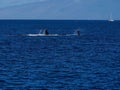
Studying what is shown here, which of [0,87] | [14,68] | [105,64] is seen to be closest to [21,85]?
[0,87]

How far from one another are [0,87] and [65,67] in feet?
53.6

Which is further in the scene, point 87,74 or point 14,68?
point 14,68

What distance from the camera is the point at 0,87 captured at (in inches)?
2036

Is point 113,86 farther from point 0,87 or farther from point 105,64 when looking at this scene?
point 105,64

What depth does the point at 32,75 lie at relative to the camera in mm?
60000

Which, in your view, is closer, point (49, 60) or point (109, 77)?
point (109, 77)

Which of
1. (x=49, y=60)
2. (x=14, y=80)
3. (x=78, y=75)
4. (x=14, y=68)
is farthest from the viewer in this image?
(x=49, y=60)

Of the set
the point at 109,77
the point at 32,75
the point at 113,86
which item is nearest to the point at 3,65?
the point at 32,75

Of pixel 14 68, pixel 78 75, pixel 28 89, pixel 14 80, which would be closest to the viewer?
pixel 28 89

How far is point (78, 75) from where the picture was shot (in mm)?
59969

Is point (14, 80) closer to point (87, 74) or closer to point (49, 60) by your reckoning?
point (87, 74)

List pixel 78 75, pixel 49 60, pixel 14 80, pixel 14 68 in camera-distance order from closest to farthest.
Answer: pixel 14 80 → pixel 78 75 → pixel 14 68 → pixel 49 60

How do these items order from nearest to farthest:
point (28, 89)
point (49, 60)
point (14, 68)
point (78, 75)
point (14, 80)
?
point (28, 89)
point (14, 80)
point (78, 75)
point (14, 68)
point (49, 60)

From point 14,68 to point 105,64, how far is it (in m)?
11.0
